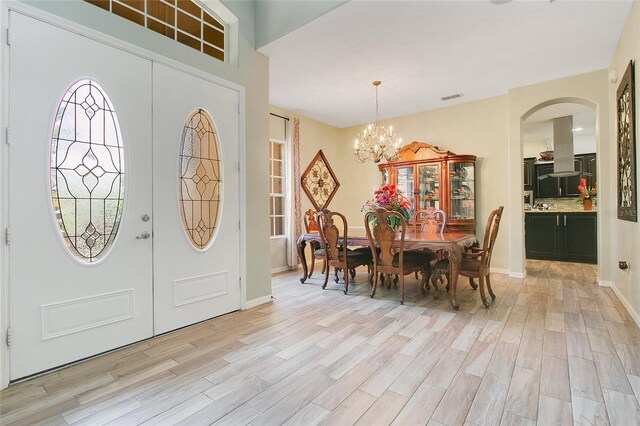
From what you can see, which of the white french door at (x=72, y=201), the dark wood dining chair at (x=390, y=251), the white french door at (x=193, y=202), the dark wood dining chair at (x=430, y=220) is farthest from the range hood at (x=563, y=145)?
the white french door at (x=72, y=201)

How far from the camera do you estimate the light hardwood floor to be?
5.20 ft

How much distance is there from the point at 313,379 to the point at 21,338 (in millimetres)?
1854

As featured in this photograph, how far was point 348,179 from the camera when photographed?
6898mm

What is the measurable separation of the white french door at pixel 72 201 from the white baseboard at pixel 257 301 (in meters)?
1.02

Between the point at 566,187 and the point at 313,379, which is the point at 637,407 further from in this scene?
the point at 566,187

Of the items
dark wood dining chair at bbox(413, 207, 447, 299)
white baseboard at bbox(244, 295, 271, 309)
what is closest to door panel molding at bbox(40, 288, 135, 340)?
white baseboard at bbox(244, 295, 271, 309)

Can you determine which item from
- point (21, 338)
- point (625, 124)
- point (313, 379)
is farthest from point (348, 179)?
point (21, 338)

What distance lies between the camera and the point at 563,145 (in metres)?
5.97

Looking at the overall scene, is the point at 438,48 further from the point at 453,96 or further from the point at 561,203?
the point at 561,203

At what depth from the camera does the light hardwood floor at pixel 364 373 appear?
1.58m

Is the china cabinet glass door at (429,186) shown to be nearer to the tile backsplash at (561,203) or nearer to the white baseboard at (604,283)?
the white baseboard at (604,283)

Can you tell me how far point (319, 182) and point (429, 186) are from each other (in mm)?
2143

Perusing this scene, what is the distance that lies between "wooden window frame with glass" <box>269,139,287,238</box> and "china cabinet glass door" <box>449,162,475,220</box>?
2.88 metres

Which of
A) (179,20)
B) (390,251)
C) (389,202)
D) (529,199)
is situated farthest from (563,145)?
(179,20)
